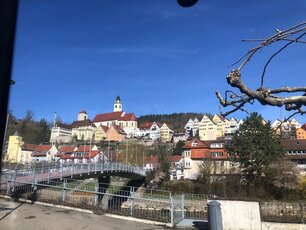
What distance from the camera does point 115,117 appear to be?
475ft

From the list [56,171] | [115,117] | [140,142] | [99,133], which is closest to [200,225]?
[56,171]

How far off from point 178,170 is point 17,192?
52.5m

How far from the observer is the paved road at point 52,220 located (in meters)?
11.3

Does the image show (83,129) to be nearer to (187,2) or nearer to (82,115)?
(82,115)

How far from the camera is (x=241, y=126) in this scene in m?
47.1

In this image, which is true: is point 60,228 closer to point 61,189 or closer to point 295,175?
point 61,189

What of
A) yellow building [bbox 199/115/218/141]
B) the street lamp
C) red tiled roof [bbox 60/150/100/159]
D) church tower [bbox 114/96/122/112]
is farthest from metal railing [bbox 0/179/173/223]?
church tower [bbox 114/96/122/112]

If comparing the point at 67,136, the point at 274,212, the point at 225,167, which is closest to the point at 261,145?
the point at 225,167

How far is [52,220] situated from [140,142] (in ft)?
337

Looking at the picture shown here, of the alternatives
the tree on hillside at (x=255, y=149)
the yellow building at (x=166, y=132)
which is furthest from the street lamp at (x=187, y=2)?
the yellow building at (x=166, y=132)

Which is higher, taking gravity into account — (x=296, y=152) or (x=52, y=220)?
(x=296, y=152)

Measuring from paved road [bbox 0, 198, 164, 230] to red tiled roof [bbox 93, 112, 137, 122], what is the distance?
4980 inches

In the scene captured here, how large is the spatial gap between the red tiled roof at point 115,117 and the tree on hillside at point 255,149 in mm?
96014

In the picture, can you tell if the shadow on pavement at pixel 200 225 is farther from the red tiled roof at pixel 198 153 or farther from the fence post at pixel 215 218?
the red tiled roof at pixel 198 153
